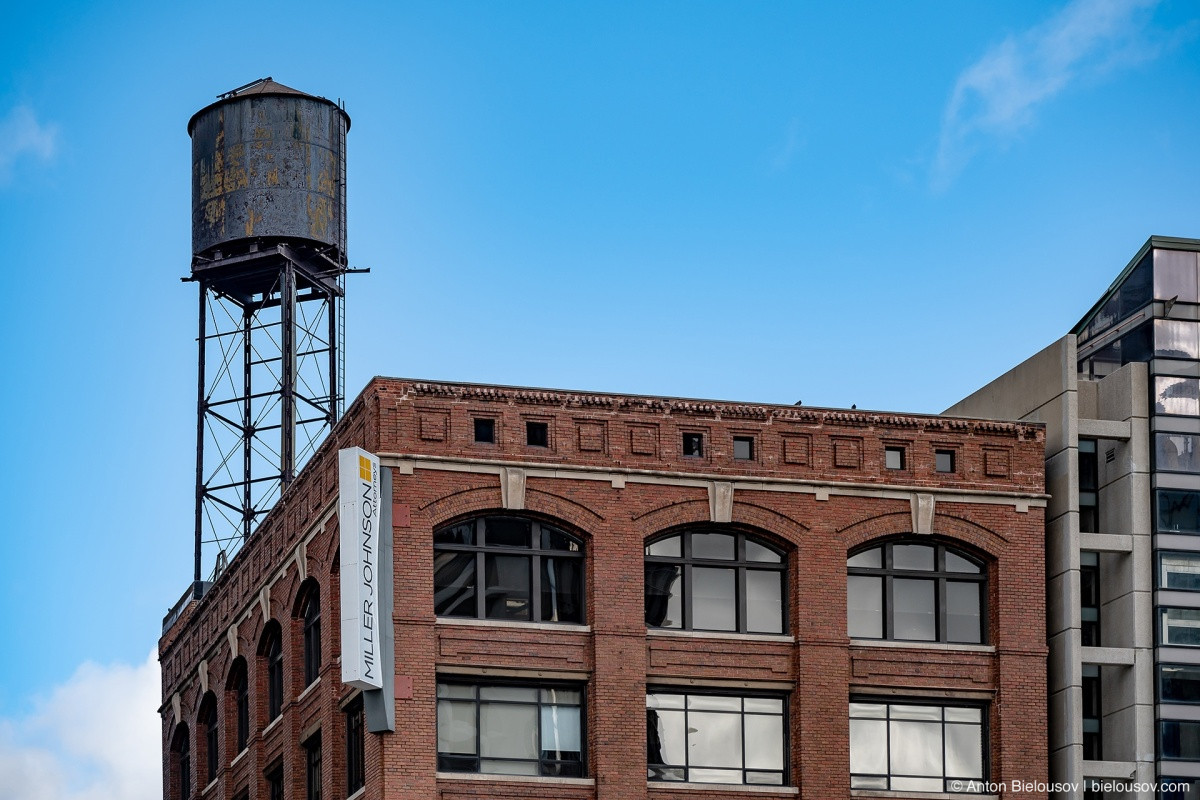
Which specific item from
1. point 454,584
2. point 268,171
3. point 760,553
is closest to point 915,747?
point 760,553

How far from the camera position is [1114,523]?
64.1m

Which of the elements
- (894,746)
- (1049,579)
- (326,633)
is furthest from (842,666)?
(326,633)

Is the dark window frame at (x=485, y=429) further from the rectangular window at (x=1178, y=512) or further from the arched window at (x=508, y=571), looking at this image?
the rectangular window at (x=1178, y=512)

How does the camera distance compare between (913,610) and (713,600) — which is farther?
(913,610)

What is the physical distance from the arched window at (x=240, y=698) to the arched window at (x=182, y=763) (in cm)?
618

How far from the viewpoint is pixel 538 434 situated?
60.6m

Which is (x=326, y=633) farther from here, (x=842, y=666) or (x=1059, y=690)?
(x=1059, y=690)

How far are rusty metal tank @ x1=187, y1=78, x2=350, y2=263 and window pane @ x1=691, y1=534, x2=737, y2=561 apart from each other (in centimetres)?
2352

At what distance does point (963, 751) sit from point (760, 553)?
6.63 m

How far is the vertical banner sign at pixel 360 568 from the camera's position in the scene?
187 feet

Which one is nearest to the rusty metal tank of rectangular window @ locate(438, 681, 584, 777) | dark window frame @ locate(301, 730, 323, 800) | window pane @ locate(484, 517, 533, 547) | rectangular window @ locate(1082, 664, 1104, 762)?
dark window frame @ locate(301, 730, 323, 800)

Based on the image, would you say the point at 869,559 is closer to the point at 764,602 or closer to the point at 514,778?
the point at 764,602

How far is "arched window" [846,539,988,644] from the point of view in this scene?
2445 inches

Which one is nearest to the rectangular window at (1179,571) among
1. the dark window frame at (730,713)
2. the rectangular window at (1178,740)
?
the rectangular window at (1178,740)
